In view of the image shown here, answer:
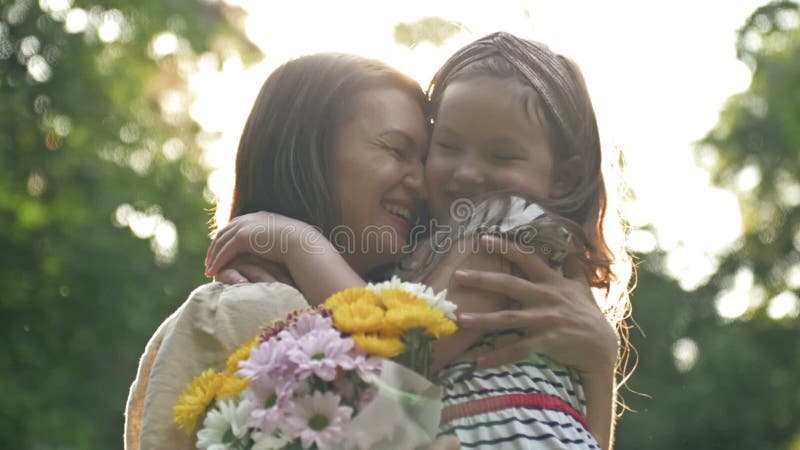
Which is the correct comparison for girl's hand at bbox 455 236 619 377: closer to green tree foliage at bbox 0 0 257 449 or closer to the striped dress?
the striped dress

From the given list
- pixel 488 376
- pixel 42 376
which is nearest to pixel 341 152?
pixel 488 376

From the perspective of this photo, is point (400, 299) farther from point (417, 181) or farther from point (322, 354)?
point (417, 181)

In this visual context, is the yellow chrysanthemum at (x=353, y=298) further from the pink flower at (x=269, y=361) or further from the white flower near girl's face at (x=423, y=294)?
the pink flower at (x=269, y=361)

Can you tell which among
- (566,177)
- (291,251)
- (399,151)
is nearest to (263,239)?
(291,251)

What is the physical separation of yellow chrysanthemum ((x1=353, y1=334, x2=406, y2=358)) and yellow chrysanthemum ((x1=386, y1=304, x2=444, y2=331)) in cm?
4

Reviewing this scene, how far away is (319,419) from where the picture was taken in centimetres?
267

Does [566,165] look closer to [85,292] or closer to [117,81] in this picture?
[85,292]

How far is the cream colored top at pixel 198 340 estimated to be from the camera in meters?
3.19

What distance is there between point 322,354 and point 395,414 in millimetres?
213

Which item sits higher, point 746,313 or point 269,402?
point 269,402

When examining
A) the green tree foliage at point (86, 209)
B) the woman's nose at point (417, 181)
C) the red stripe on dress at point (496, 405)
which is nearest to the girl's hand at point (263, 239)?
the woman's nose at point (417, 181)

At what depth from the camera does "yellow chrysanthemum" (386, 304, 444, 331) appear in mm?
2738

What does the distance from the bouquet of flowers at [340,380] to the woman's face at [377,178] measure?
37.4 inches

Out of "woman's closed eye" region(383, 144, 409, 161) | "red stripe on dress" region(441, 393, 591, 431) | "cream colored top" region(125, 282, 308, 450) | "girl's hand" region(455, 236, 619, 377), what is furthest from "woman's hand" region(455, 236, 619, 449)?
"woman's closed eye" region(383, 144, 409, 161)
